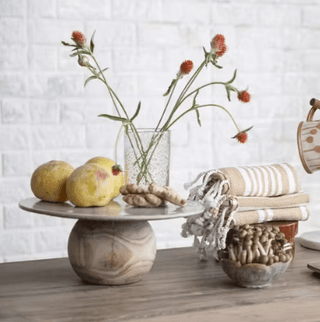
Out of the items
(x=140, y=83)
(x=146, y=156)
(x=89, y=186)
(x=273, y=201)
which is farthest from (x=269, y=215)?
(x=140, y=83)

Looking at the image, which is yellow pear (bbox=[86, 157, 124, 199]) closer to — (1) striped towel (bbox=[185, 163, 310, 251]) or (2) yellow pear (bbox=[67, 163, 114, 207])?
(2) yellow pear (bbox=[67, 163, 114, 207])

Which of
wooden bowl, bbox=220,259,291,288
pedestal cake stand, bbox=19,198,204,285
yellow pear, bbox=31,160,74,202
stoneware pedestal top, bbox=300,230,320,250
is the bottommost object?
stoneware pedestal top, bbox=300,230,320,250

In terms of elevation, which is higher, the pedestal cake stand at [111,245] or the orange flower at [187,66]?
the orange flower at [187,66]

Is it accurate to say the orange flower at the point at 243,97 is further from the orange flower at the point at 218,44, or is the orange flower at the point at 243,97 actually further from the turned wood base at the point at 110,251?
the turned wood base at the point at 110,251

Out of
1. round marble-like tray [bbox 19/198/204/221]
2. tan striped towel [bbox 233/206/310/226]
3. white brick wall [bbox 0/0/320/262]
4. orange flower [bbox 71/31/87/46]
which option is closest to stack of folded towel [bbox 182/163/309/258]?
tan striped towel [bbox 233/206/310/226]

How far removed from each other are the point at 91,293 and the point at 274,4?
4.77ft

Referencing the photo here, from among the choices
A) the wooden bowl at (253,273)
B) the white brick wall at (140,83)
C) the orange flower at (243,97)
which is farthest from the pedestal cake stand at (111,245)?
the white brick wall at (140,83)

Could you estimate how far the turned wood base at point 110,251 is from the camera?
2.90ft

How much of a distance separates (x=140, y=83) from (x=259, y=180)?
0.81 metres

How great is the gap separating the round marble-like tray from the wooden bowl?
0.11 meters

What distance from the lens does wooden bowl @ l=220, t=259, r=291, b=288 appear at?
0.89 m

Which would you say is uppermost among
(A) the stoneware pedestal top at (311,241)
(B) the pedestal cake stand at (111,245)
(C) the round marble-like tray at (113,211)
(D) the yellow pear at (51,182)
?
(D) the yellow pear at (51,182)

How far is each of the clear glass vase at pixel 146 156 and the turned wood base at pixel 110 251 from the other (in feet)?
0.37

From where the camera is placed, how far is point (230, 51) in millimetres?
1910
